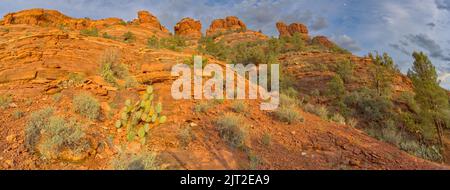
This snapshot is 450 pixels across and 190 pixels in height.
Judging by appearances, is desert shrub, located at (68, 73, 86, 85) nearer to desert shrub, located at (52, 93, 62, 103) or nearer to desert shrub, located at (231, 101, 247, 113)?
desert shrub, located at (52, 93, 62, 103)

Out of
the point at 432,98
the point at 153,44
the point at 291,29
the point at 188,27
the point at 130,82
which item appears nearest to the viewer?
the point at 130,82

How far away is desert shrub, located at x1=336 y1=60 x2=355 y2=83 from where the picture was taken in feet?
78.1

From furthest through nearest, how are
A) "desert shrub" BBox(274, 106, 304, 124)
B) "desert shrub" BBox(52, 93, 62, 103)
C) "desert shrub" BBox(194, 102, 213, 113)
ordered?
"desert shrub" BBox(274, 106, 304, 124), "desert shrub" BBox(194, 102, 213, 113), "desert shrub" BBox(52, 93, 62, 103)

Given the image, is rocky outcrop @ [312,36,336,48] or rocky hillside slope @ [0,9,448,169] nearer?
rocky hillside slope @ [0,9,448,169]

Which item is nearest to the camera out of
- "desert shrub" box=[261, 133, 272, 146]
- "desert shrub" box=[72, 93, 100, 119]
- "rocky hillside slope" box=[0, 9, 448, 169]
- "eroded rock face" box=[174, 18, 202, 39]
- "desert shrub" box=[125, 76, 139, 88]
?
"rocky hillside slope" box=[0, 9, 448, 169]

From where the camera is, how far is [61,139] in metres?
4.92

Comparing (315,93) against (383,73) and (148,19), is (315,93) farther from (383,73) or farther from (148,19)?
(148,19)

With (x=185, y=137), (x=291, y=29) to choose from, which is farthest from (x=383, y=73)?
(x=291, y=29)

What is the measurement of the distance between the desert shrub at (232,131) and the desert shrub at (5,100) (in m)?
5.34

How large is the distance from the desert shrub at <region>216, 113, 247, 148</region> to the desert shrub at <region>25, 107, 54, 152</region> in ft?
11.8

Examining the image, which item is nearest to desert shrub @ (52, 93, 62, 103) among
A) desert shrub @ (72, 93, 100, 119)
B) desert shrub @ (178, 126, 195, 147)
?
desert shrub @ (72, 93, 100, 119)

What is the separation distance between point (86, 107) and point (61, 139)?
1.82 m
